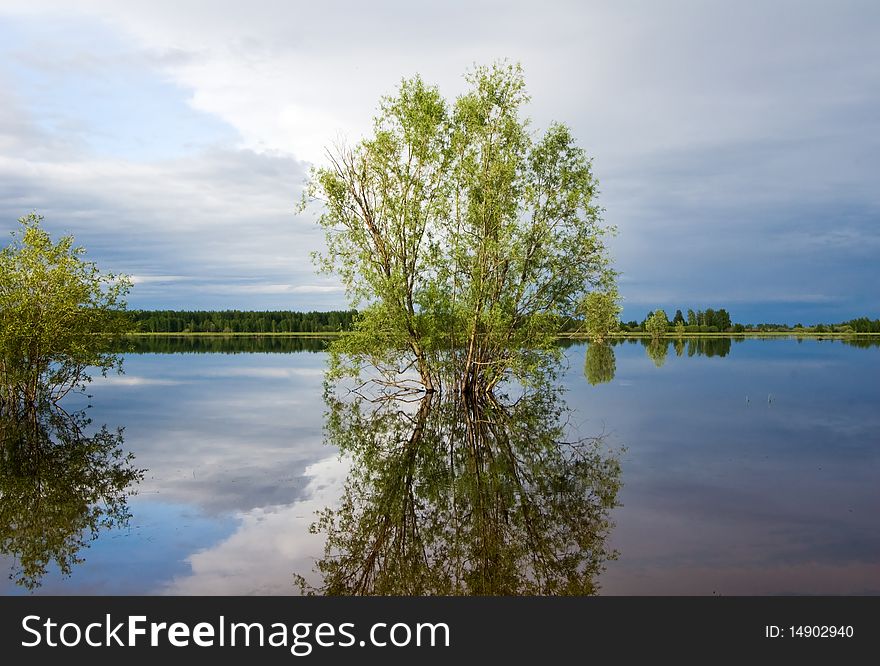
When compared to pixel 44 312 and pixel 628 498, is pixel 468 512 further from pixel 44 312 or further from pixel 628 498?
pixel 44 312

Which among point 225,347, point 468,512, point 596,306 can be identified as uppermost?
point 596,306

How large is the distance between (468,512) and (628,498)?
12.9 feet

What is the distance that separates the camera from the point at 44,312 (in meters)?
28.2

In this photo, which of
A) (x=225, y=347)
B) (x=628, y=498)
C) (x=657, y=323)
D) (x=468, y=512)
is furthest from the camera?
(x=657, y=323)

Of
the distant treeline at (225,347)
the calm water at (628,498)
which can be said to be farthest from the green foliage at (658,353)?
the distant treeline at (225,347)

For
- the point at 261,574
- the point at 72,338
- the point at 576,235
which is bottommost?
the point at 261,574

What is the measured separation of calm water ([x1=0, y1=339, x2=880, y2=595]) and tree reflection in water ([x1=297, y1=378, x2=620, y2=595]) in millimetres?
504

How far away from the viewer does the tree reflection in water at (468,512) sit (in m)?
9.76

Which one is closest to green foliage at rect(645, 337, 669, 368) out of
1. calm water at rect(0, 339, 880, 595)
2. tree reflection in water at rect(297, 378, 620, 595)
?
calm water at rect(0, 339, 880, 595)

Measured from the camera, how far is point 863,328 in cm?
19825

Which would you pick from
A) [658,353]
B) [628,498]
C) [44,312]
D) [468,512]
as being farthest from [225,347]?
[468,512]
